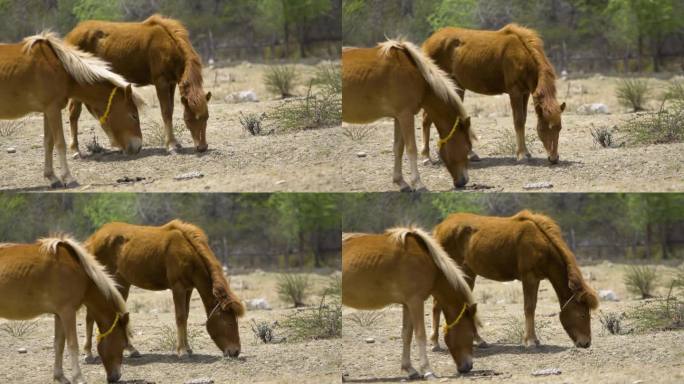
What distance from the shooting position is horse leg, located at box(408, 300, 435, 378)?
44.6 feet

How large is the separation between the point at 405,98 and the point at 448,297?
193 cm

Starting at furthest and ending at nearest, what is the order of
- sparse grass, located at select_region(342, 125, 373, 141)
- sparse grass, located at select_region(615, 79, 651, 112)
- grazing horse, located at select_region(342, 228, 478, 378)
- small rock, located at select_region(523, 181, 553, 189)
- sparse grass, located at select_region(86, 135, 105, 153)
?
sparse grass, located at select_region(615, 79, 651, 112) < sparse grass, located at select_region(342, 125, 373, 141) < sparse grass, located at select_region(86, 135, 105, 153) < small rock, located at select_region(523, 181, 553, 189) < grazing horse, located at select_region(342, 228, 478, 378)

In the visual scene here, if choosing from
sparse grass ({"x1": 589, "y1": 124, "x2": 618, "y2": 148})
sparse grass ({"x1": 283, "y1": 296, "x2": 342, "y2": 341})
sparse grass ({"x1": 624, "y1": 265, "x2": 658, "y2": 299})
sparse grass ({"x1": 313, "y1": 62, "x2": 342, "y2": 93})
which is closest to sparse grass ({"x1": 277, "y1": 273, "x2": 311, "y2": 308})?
sparse grass ({"x1": 283, "y1": 296, "x2": 342, "y2": 341})

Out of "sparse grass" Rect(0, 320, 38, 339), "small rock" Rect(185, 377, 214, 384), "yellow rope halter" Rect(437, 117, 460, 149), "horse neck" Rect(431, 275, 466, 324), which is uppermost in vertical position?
"yellow rope halter" Rect(437, 117, 460, 149)

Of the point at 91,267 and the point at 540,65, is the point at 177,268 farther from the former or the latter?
the point at 540,65

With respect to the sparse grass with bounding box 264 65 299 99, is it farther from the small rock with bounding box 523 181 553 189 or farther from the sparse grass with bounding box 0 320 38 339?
the sparse grass with bounding box 0 320 38 339

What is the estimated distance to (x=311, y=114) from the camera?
15984 mm

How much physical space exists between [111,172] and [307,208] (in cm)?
272

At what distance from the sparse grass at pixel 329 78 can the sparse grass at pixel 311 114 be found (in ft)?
0.22

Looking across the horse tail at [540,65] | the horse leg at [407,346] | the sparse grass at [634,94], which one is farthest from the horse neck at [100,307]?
the sparse grass at [634,94]

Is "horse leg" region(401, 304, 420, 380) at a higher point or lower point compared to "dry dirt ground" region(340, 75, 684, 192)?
lower

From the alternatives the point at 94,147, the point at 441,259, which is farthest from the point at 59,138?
the point at 441,259

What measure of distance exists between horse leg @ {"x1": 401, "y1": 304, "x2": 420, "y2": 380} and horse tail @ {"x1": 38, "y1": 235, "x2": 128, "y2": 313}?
2.59 meters

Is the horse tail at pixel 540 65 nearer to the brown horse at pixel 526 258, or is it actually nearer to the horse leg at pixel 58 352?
the brown horse at pixel 526 258
